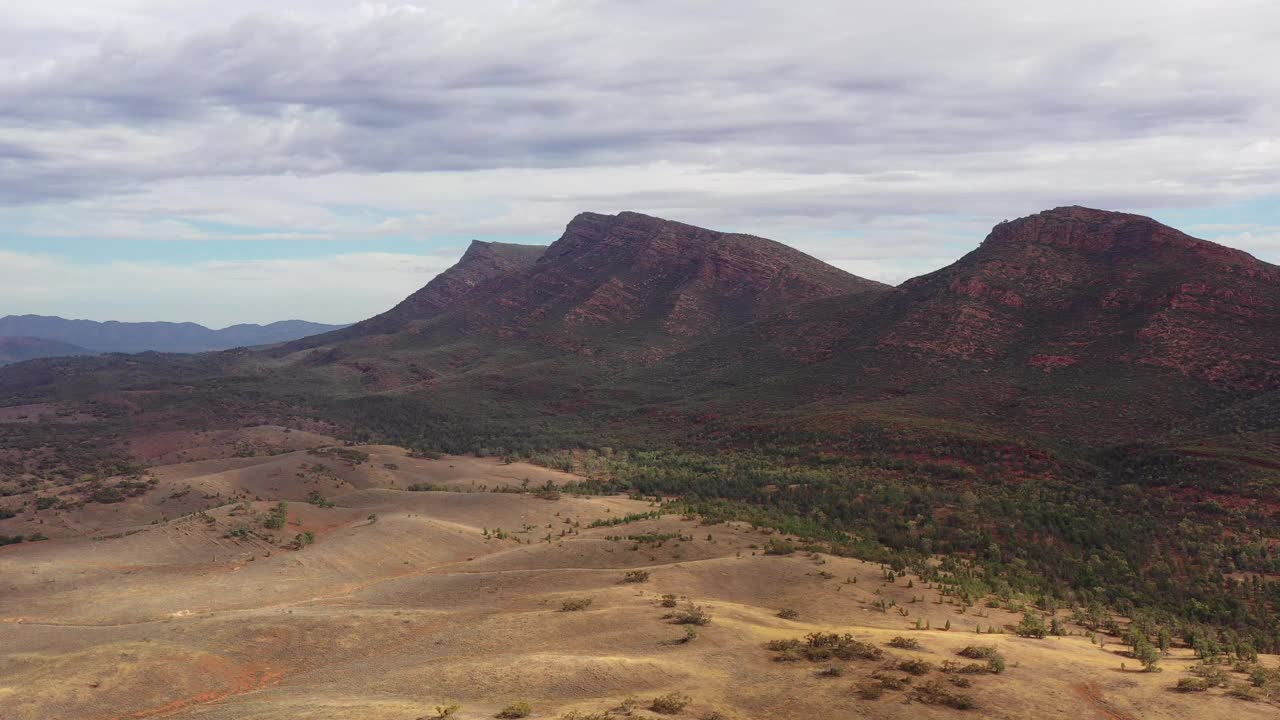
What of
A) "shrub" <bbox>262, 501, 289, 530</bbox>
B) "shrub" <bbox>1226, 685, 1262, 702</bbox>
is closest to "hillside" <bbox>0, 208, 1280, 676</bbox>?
"shrub" <bbox>1226, 685, 1262, 702</bbox>

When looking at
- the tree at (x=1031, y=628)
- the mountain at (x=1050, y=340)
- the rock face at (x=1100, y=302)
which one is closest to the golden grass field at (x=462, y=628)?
the tree at (x=1031, y=628)

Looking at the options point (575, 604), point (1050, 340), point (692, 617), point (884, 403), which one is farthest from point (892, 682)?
point (1050, 340)

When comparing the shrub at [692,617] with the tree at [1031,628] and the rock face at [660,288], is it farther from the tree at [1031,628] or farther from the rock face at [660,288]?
the rock face at [660,288]

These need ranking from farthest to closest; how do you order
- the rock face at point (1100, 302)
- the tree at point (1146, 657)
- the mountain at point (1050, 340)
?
the rock face at point (1100, 302)
the mountain at point (1050, 340)
the tree at point (1146, 657)

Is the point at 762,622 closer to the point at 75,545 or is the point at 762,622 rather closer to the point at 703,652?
the point at 703,652

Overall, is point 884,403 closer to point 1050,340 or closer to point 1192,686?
point 1050,340

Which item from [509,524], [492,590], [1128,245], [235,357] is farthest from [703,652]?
[235,357]
